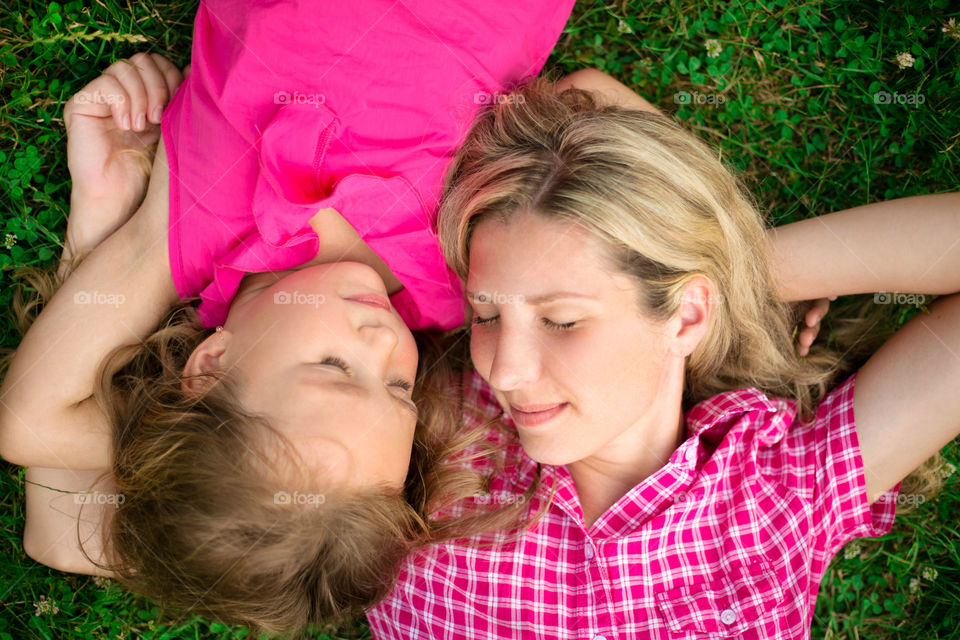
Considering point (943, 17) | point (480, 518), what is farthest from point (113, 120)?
point (943, 17)

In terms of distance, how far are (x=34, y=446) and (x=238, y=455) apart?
1.05 meters

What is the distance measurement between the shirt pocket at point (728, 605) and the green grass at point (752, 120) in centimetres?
93

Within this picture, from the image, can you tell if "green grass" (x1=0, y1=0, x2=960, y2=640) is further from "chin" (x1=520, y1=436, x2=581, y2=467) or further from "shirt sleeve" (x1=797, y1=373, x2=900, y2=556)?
"chin" (x1=520, y1=436, x2=581, y2=467)

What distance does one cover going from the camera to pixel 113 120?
3.17 metres

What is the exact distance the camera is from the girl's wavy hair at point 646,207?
266 cm

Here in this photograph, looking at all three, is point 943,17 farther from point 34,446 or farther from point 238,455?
point 34,446

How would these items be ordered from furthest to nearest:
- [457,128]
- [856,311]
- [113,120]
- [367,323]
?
[856,311] < [113,120] < [457,128] < [367,323]

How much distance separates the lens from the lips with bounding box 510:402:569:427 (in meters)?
2.79

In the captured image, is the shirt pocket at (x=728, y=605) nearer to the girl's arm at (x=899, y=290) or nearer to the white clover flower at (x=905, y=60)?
the girl's arm at (x=899, y=290)

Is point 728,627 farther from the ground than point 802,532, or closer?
closer

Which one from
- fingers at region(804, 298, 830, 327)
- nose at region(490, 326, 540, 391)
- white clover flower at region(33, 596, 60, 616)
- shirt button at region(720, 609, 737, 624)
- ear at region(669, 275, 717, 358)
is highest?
ear at region(669, 275, 717, 358)

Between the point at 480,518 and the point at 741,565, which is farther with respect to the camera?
the point at 480,518

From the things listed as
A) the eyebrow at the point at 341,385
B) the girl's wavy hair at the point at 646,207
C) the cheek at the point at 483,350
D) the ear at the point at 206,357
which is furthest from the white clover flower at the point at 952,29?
the ear at the point at 206,357

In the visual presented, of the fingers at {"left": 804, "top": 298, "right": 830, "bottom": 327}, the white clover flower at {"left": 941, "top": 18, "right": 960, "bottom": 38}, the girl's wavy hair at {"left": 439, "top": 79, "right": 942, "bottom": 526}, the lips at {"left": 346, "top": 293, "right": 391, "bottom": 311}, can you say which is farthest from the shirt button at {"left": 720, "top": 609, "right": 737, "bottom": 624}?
the white clover flower at {"left": 941, "top": 18, "right": 960, "bottom": 38}
